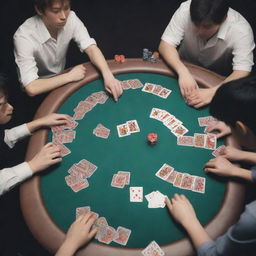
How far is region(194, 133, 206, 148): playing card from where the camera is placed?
93.5 inches

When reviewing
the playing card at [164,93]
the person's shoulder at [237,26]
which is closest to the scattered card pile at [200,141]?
the playing card at [164,93]

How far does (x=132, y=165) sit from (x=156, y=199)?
30 cm

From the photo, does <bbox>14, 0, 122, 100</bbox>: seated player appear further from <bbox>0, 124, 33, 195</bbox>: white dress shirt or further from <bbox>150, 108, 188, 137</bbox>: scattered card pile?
<bbox>0, 124, 33, 195</bbox>: white dress shirt

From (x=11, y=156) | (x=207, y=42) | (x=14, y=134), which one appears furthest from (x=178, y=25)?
(x=11, y=156)

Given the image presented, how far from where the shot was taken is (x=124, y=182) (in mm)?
2178

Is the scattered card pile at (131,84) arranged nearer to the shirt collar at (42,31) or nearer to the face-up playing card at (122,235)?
the shirt collar at (42,31)

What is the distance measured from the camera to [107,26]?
465cm

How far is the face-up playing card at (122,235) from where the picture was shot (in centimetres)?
196

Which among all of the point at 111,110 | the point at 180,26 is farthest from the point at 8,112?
the point at 180,26

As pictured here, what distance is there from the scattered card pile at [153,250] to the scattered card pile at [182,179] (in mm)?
432

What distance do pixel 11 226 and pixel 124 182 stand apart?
1.51 m

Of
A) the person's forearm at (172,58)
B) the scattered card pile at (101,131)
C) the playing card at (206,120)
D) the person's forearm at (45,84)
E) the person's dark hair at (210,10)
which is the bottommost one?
the playing card at (206,120)

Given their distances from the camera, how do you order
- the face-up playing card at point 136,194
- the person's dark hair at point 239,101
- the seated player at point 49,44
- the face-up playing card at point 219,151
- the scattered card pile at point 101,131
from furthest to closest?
1. the seated player at point 49,44
2. the scattered card pile at point 101,131
3. the face-up playing card at point 219,151
4. the face-up playing card at point 136,194
5. the person's dark hair at point 239,101

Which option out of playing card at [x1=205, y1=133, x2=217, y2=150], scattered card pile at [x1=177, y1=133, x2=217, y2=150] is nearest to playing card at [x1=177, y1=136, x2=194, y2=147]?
scattered card pile at [x1=177, y1=133, x2=217, y2=150]
